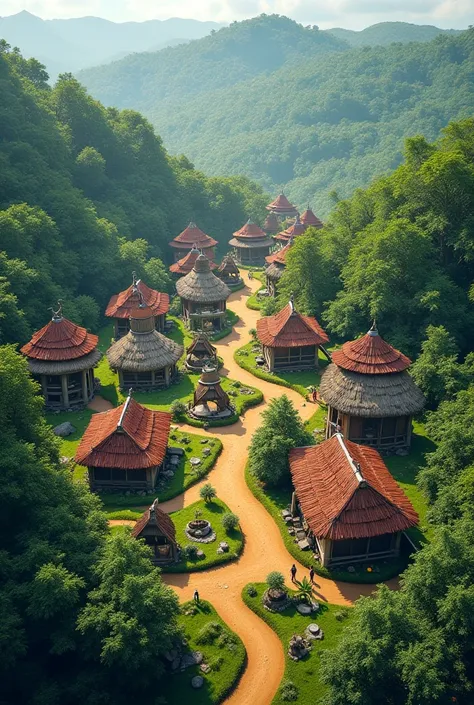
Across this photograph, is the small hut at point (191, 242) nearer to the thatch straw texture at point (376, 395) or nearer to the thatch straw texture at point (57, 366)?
the thatch straw texture at point (57, 366)

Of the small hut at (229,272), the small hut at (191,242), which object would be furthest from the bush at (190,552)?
the small hut at (191,242)

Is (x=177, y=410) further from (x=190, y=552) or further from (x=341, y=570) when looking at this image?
(x=341, y=570)

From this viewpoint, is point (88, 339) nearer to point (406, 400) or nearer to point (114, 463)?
point (114, 463)

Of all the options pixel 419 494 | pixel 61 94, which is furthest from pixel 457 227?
pixel 61 94

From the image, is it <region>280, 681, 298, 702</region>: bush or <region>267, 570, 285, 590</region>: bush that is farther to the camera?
<region>267, 570, 285, 590</region>: bush

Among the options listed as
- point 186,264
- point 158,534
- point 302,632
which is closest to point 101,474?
point 158,534

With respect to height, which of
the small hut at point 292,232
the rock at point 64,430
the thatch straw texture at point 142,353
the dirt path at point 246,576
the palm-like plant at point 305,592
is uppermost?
the small hut at point 292,232

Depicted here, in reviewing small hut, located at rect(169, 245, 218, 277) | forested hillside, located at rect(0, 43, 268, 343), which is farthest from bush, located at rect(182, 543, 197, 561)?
small hut, located at rect(169, 245, 218, 277)

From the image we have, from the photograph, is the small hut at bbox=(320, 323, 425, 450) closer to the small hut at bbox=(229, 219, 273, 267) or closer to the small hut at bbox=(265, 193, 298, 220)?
the small hut at bbox=(229, 219, 273, 267)
